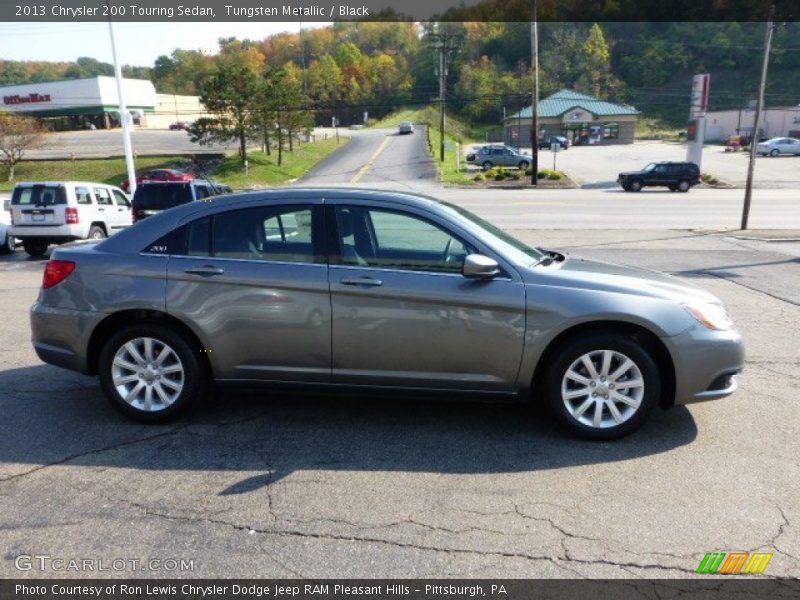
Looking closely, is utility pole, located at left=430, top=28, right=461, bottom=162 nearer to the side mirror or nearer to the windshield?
the windshield

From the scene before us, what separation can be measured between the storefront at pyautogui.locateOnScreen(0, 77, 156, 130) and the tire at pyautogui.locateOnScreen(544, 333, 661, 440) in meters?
82.9

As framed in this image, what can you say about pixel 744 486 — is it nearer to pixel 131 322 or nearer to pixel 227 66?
pixel 131 322

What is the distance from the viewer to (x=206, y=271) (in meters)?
4.33

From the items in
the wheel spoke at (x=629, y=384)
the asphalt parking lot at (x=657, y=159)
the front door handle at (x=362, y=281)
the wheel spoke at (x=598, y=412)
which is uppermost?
the front door handle at (x=362, y=281)

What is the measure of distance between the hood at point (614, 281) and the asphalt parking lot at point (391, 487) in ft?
3.12

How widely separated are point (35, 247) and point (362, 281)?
12.2 metres

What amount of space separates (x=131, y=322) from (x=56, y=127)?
87.8 metres

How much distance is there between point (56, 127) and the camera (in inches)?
3103

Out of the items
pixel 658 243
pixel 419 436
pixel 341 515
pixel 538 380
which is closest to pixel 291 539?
pixel 341 515

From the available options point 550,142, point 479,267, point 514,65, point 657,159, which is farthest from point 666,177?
point 514,65

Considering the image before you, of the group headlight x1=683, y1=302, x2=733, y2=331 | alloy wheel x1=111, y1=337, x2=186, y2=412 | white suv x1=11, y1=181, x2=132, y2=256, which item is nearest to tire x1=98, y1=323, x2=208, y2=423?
alloy wheel x1=111, y1=337, x2=186, y2=412

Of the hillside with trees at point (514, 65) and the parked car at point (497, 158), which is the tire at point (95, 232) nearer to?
the parked car at point (497, 158)

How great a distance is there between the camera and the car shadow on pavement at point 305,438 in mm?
3906


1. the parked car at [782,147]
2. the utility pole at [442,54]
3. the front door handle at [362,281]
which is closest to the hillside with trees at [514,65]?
the utility pole at [442,54]
